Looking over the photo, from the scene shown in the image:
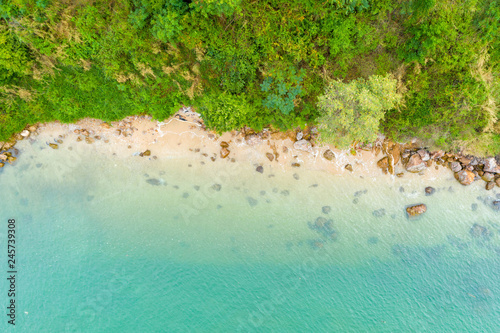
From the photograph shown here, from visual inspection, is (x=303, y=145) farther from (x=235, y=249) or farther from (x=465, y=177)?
(x=465, y=177)

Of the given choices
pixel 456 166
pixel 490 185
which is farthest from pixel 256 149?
pixel 490 185

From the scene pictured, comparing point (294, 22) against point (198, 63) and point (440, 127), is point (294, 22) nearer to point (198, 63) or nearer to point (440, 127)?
point (198, 63)

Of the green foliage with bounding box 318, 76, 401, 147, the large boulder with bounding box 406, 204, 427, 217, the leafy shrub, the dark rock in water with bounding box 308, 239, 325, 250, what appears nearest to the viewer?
the green foliage with bounding box 318, 76, 401, 147

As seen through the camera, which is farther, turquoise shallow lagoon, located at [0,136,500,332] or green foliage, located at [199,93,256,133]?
turquoise shallow lagoon, located at [0,136,500,332]

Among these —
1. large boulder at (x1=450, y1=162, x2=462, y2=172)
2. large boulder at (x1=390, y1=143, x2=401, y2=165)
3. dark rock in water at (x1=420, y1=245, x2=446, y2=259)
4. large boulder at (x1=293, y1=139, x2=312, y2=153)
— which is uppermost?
large boulder at (x1=293, y1=139, x2=312, y2=153)

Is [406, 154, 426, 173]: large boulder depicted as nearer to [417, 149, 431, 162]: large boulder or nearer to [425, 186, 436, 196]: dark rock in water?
[417, 149, 431, 162]: large boulder

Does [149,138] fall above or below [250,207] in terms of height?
above

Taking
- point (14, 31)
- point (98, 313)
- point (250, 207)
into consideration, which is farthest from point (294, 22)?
point (98, 313)

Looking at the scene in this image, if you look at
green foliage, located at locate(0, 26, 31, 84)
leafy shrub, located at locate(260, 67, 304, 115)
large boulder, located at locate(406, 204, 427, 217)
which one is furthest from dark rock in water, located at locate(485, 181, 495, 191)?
green foliage, located at locate(0, 26, 31, 84)
